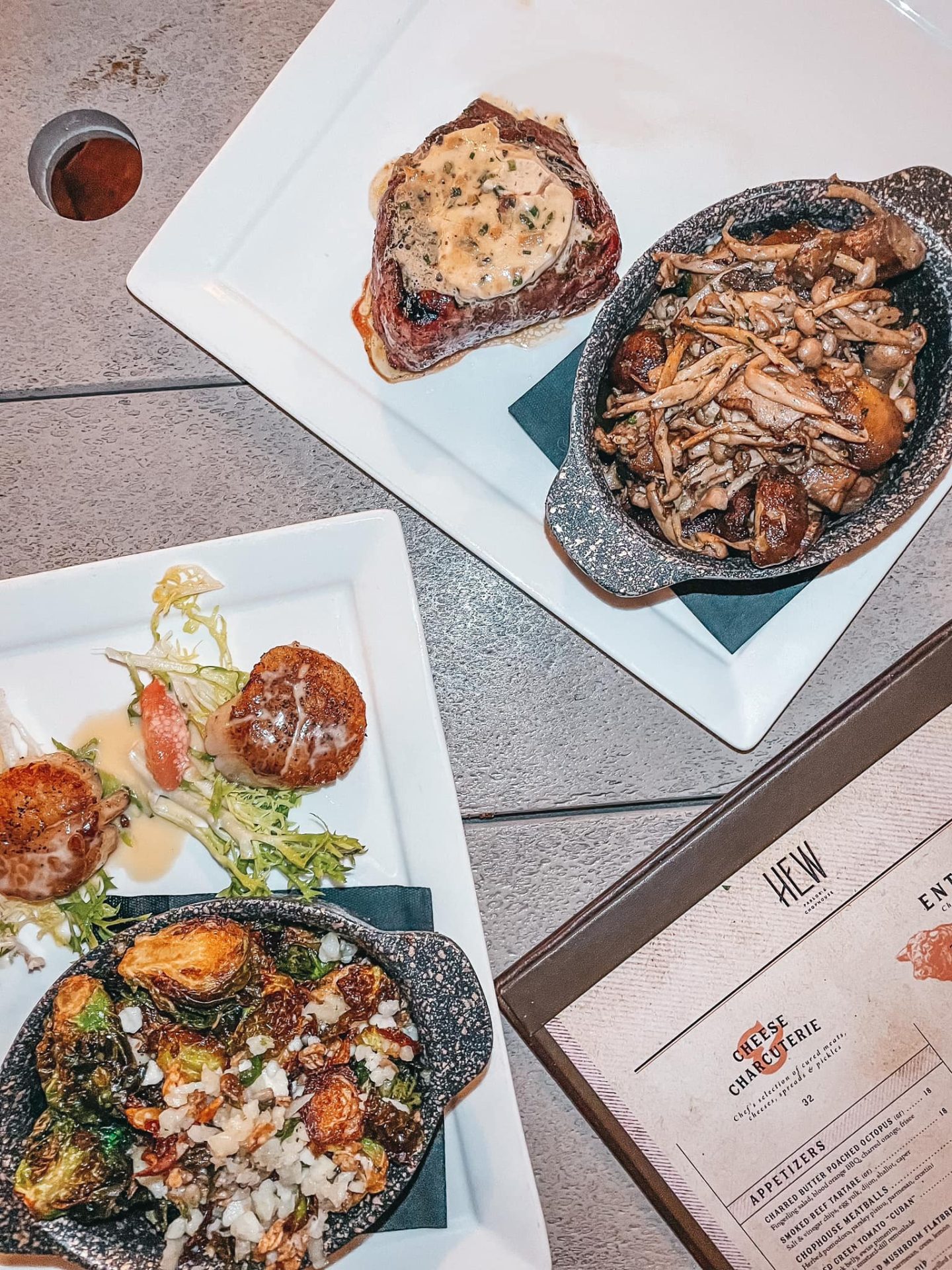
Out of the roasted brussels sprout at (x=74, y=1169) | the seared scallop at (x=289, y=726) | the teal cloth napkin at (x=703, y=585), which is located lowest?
the roasted brussels sprout at (x=74, y=1169)

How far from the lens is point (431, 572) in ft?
6.59

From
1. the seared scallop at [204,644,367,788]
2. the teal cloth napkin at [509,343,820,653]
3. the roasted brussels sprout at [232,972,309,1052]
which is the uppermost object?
the teal cloth napkin at [509,343,820,653]

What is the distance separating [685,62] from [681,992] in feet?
6.01

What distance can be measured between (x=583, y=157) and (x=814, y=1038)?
1.82 metres

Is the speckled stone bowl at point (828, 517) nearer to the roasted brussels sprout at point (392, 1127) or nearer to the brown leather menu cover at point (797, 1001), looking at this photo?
the brown leather menu cover at point (797, 1001)

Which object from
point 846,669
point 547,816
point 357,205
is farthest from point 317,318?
point 846,669

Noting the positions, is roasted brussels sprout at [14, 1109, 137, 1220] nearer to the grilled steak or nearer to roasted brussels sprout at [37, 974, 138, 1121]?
roasted brussels sprout at [37, 974, 138, 1121]

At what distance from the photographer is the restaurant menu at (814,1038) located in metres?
1.98

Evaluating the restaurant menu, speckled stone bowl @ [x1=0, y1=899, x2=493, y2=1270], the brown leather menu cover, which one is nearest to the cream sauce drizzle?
speckled stone bowl @ [x1=0, y1=899, x2=493, y2=1270]

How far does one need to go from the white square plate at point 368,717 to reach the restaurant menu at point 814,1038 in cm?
28

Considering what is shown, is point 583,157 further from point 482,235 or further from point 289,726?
point 289,726

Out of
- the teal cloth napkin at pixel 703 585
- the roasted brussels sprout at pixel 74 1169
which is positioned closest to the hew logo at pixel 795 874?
the teal cloth napkin at pixel 703 585

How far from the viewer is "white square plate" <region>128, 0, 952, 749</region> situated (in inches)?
74.1

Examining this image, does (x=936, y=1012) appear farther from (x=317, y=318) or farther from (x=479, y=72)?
(x=479, y=72)
